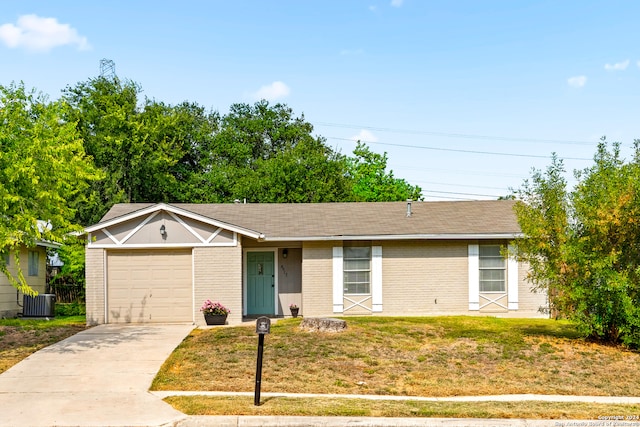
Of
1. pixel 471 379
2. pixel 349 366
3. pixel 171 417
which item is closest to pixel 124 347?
pixel 349 366

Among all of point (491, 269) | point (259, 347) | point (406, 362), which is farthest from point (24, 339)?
point (491, 269)

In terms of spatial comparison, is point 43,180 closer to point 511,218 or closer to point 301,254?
point 301,254

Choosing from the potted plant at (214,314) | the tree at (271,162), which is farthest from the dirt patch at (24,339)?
the tree at (271,162)

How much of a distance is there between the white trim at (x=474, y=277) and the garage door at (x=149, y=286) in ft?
29.0

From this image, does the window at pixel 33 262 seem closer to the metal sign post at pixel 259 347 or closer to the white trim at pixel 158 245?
the white trim at pixel 158 245

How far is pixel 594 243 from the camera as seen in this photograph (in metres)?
16.7

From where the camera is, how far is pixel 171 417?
10.4 meters

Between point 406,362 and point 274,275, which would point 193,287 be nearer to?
point 274,275

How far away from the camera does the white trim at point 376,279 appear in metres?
22.8

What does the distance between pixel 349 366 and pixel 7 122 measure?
33.1ft

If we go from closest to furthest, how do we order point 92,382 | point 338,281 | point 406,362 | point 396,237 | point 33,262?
point 92,382 < point 406,362 < point 396,237 < point 338,281 < point 33,262

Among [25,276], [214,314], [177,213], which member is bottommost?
[214,314]

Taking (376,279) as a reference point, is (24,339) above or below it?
below

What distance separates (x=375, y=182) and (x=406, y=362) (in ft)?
108
